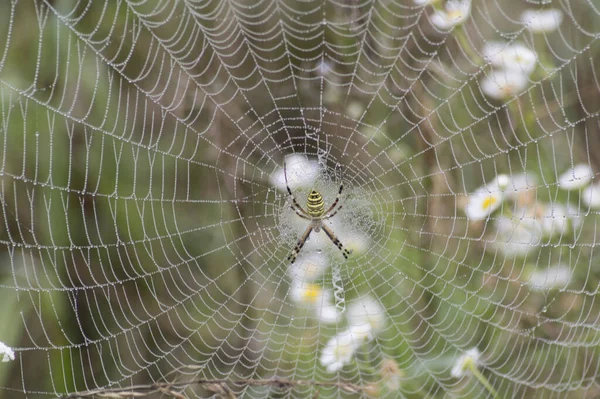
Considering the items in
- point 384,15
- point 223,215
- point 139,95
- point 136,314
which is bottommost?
point 136,314

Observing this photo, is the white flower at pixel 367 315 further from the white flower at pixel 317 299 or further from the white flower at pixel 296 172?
the white flower at pixel 296 172

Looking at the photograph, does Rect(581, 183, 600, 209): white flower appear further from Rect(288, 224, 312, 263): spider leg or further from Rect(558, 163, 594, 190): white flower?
Rect(288, 224, 312, 263): spider leg

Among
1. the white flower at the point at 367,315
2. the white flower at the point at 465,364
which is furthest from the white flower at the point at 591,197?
the white flower at the point at 367,315

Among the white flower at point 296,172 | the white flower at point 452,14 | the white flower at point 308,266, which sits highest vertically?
the white flower at point 452,14

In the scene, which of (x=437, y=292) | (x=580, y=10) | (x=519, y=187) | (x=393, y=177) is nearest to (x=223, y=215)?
(x=393, y=177)

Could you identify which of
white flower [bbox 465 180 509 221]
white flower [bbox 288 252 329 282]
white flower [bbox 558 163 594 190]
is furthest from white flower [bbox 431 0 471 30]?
white flower [bbox 288 252 329 282]

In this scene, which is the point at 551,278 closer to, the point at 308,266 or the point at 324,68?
the point at 308,266

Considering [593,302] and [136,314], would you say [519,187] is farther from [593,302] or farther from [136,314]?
[136,314]
